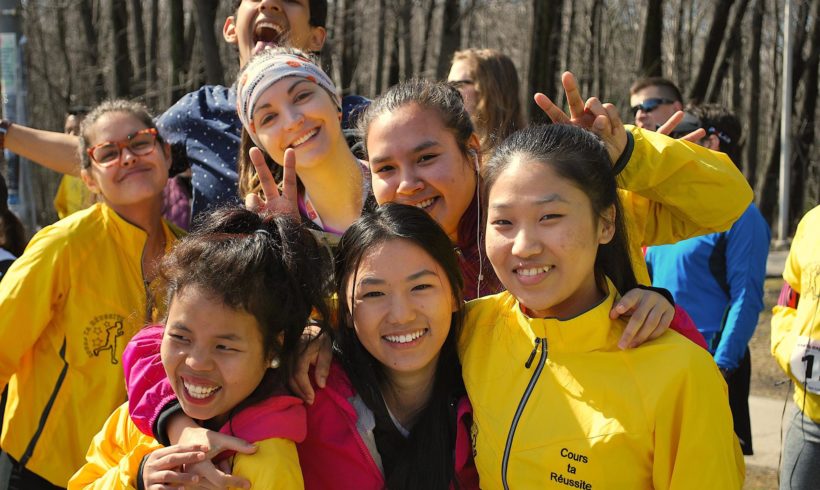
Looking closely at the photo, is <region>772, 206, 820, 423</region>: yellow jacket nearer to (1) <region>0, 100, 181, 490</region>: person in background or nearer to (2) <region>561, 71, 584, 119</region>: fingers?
(2) <region>561, 71, 584, 119</region>: fingers

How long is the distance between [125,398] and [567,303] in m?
1.75

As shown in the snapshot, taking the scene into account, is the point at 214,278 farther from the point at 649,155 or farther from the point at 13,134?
the point at 13,134

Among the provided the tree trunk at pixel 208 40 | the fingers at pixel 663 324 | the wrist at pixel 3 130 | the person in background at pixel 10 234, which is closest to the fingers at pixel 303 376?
the fingers at pixel 663 324

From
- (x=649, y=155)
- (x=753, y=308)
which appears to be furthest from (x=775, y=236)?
(x=649, y=155)

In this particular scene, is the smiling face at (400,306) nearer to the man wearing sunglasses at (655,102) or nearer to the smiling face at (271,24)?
the smiling face at (271,24)

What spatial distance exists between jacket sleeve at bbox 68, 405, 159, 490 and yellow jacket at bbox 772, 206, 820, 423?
2593 millimetres

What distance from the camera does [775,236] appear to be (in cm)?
1967

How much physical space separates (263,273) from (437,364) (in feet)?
1.89

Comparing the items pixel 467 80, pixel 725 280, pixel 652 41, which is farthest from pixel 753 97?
pixel 467 80

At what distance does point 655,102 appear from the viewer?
5.73 meters

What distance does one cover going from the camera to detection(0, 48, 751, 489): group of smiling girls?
216 centimetres

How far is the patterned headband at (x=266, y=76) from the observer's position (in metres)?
2.95

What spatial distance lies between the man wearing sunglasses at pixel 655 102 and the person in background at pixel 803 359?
2030 mm

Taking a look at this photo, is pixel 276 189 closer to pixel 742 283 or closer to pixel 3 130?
pixel 3 130
